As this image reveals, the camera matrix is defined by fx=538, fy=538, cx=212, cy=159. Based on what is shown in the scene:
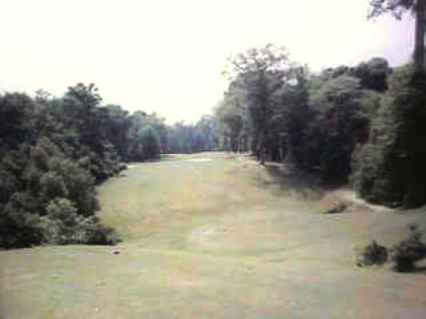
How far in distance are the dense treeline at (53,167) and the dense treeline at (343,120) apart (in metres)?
13.8

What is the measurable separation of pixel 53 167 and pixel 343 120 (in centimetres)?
2248

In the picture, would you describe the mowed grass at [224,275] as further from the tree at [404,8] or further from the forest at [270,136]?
the tree at [404,8]

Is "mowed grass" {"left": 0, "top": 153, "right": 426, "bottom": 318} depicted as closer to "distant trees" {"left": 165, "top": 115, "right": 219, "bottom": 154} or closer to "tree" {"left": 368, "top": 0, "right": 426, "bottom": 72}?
"tree" {"left": 368, "top": 0, "right": 426, "bottom": 72}

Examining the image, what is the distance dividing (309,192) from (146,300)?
31.6 metres

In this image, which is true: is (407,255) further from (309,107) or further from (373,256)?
(309,107)

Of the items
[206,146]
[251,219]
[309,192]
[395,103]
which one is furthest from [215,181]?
[206,146]

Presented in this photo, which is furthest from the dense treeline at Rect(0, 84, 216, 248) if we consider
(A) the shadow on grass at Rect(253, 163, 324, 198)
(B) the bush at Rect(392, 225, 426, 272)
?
(A) the shadow on grass at Rect(253, 163, 324, 198)

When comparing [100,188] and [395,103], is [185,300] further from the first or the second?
[100,188]

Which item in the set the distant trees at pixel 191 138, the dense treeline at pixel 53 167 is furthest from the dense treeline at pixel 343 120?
the distant trees at pixel 191 138

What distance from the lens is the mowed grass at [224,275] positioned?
912cm

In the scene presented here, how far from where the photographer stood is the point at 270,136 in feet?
161

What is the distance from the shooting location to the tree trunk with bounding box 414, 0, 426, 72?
26.0m

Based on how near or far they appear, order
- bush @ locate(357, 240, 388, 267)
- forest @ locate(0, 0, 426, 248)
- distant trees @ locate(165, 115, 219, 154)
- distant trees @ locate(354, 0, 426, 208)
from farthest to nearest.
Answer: distant trees @ locate(165, 115, 219, 154) → distant trees @ locate(354, 0, 426, 208) → forest @ locate(0, 0, 426, 248) → bush @ locate(357, 240, 388, 267)

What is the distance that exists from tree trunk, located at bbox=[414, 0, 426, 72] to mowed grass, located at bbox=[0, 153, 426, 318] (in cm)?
872
